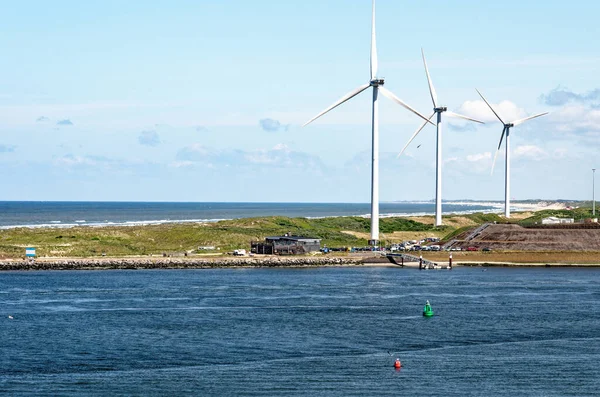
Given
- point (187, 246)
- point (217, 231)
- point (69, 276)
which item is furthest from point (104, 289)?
point (217, 231)

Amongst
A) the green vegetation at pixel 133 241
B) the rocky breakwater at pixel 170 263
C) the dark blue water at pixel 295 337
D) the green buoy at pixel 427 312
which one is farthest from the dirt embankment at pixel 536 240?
the green buoy at pixel 427 312

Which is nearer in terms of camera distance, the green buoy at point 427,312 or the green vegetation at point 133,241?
the green buoy at point 427,312

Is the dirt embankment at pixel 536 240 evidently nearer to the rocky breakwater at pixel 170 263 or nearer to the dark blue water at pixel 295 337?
the rocky breakwater at pixel 170 263

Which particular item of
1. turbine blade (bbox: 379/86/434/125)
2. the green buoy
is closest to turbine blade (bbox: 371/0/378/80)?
turbine blade (bbox: 379/86/434/125)

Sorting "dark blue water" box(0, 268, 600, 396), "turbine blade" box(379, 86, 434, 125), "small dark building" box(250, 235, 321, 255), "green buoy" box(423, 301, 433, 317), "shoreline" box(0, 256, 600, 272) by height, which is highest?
"turbine blade" box(379, 86, 434, 125)

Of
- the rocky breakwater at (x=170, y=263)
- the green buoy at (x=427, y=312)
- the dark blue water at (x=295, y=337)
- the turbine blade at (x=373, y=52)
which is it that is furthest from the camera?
the turbine blade at (x=373, y=52)

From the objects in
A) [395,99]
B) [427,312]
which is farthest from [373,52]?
[427,312]

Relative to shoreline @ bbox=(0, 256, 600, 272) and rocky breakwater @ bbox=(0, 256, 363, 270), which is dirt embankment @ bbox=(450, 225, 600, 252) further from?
rocky breakwater @ bbox=(0, 256, 363, 270)
